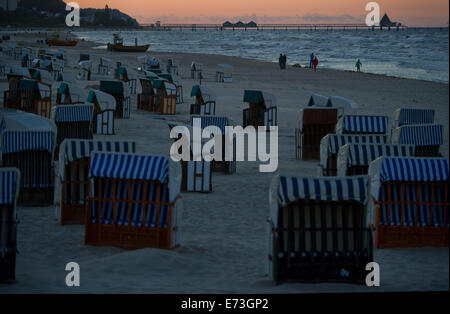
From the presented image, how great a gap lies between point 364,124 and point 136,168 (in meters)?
9.15

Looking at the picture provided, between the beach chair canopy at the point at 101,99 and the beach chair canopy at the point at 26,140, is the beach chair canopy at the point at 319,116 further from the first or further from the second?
the beach chair canopy at the point at 26,140

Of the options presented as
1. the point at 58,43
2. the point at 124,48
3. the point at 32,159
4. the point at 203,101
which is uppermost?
the point at 58,43

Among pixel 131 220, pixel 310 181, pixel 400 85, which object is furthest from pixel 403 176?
pixel 400 85

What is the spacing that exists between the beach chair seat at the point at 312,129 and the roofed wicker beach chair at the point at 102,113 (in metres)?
6.67

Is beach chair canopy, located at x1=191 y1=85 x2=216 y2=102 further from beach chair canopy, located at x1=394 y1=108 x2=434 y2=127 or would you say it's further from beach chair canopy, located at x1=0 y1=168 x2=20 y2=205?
beach chair canopy, located at x1=0 y1=168 x2=20 y2=205

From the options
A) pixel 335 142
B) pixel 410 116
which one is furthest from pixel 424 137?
pixel 410 116

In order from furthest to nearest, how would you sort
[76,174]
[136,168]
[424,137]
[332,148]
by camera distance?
1. [424,137]
2. [332,148]
3. [76,174]
4. [136,168]

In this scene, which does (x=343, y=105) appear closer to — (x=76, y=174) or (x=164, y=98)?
(x=164, y=98)

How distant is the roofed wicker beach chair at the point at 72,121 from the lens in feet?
58.2

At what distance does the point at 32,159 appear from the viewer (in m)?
12.9

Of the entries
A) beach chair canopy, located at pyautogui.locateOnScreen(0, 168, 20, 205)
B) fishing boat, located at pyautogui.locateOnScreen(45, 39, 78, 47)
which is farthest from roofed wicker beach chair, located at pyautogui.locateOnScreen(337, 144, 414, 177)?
fishing boat, located at pyautogui.locateOnScreen(45, 39, 78, 47)

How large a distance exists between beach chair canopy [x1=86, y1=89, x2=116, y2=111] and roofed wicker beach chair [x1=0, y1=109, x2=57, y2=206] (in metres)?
9.81

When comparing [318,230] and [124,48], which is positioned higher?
[124,48]

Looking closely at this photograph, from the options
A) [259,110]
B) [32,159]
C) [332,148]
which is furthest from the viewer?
[259,110]
